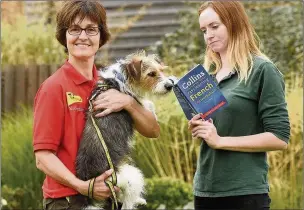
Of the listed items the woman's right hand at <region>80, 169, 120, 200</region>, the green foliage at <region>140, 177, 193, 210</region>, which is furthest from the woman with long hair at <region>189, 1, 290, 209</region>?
the green foliage at <region>140, 177, 193, 210</region>

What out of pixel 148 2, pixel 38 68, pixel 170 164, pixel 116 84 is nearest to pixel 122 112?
pixel 116 84

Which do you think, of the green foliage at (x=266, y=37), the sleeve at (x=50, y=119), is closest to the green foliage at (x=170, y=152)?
the green foliage at (x=266, y=37)

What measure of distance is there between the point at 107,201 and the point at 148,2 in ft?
33.8

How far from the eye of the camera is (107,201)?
3.74m

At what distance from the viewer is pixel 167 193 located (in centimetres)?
748

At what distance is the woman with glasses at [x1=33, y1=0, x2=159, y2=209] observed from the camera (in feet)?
11.6

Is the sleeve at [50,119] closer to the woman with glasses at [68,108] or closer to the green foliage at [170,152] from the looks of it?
the woman with glasses at [68,108]

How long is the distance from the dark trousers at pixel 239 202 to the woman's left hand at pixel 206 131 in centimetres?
32

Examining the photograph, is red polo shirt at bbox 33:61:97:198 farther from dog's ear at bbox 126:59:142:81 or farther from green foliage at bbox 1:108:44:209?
green foliage at bbox 1:108:44:209

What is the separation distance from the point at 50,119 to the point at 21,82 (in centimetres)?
664

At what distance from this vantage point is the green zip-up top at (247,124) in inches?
153

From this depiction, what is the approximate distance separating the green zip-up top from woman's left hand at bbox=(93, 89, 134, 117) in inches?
21.5

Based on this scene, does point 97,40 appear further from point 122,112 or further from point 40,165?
point 40,165

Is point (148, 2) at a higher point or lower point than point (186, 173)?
higher
